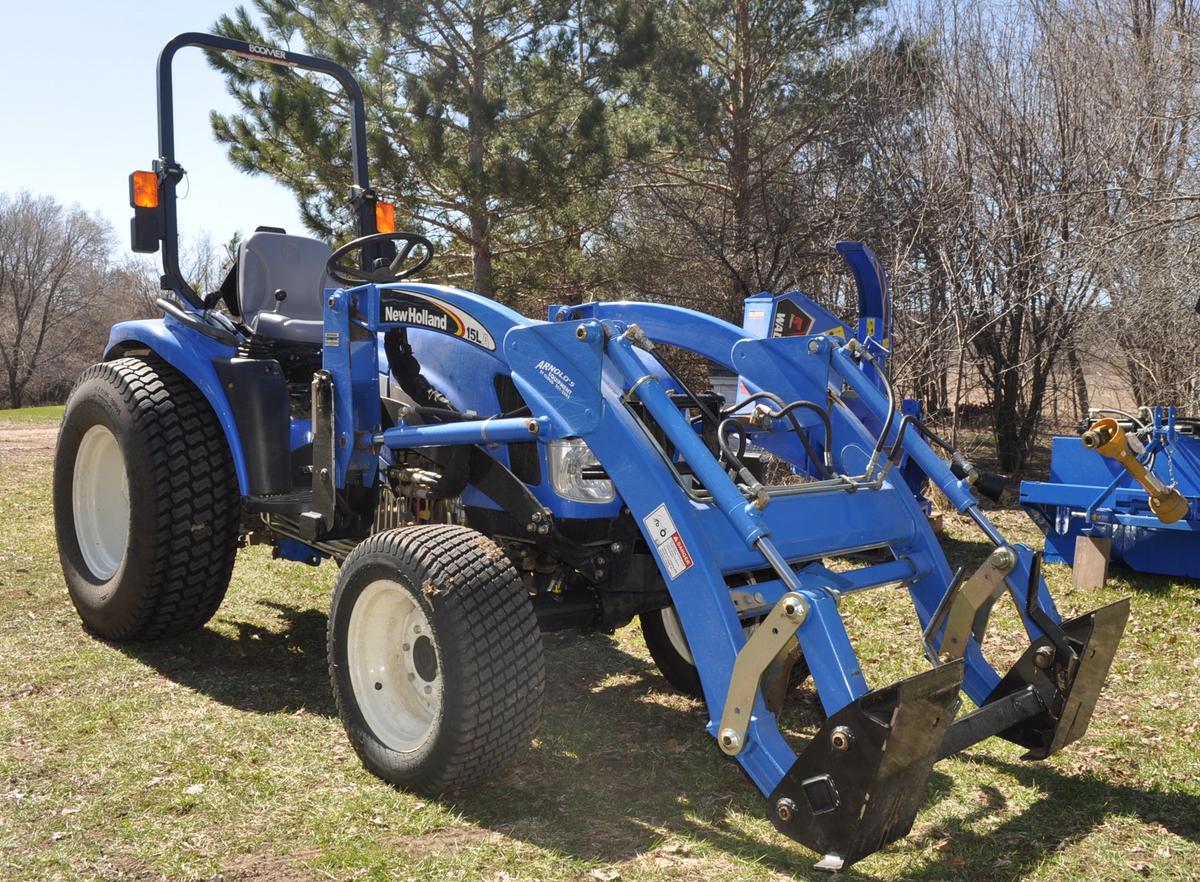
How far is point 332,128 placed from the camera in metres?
11.3

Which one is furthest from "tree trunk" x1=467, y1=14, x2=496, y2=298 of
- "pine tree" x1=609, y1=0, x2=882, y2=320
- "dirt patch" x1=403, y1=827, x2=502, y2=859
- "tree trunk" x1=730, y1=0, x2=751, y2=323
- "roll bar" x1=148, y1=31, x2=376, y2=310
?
"dirt patch" x1=403, y1=827, x2=502, y2=859

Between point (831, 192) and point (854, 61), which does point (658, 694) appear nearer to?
point (831, 192)

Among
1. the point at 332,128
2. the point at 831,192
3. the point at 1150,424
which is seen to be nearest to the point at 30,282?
the point at 332,128

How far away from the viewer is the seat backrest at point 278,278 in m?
4.93

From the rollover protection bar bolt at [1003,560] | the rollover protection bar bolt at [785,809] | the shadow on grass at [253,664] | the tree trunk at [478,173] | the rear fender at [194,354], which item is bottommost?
the shadow on grass at [253,664]

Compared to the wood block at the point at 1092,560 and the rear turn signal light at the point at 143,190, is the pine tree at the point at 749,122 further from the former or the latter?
the rear turn signal light at the point at 143,190

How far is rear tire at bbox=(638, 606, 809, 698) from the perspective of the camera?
4445mm

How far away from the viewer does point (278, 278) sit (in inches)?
196

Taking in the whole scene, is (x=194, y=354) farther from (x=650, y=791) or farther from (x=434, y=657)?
(x=650, y=791)

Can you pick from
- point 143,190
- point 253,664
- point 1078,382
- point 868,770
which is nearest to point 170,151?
point 143,190

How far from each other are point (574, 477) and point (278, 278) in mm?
2130

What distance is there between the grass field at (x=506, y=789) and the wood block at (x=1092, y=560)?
1.15m

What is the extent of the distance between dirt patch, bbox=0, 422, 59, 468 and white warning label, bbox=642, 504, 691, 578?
8909mm

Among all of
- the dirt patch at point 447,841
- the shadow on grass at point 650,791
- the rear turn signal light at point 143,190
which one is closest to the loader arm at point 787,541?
the shadow on grass at point 650,791
